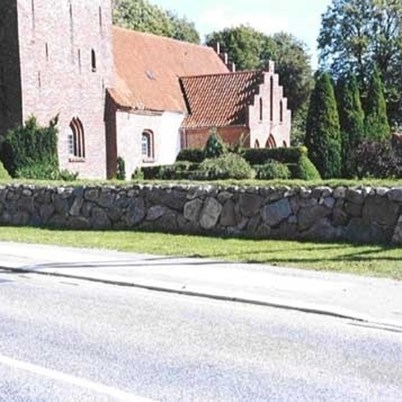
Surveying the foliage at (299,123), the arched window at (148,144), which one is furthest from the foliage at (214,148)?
the foliage at (299,123)

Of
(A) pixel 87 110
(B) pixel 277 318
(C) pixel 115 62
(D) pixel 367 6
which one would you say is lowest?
(B) pixel 277 318

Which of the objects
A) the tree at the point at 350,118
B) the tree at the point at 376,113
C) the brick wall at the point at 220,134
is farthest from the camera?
the brick wall at the point at 220,134

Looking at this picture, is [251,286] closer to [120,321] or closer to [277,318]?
[277,318]

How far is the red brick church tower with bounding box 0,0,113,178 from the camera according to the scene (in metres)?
35.3

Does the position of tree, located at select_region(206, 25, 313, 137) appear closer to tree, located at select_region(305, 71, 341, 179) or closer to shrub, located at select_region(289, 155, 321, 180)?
tree, located at select_region(305, 71, 341, 179)

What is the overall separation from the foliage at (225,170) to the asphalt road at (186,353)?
18811 mm

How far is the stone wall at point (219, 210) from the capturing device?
14234 millimetres

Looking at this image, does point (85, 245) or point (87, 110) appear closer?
point (85, 245)

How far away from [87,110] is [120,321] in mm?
31807

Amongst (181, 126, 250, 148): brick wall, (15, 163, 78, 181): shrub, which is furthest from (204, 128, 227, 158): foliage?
(15, 163, 78, 181): shrub

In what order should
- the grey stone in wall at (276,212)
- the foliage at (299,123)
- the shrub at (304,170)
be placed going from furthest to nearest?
1. the foliage at (299,123)
2. the shrub at (304,170)
3. the grey stone in wall at (276,212)

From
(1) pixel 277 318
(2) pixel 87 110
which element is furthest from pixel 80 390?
(2) pixel 87 110

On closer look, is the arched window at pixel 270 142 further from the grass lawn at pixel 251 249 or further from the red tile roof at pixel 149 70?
the grass lawn at pixel 251 249

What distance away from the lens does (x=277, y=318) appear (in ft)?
28.8
